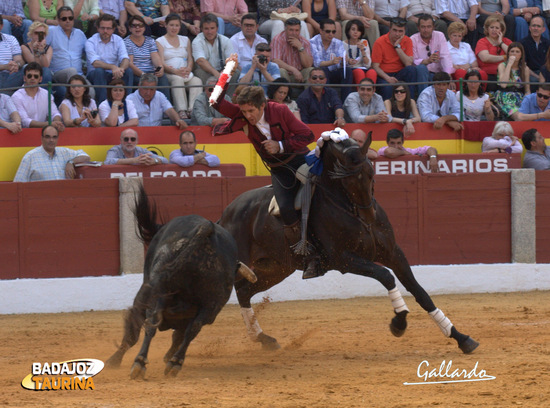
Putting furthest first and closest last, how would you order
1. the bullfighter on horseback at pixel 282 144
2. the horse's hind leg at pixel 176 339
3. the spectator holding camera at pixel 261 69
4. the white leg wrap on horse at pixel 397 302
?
the spectator holding camera at pixel 261 69
the bullfighter on horseback at pixel 282 144
the white leg wrap on horse at pixel 397 302
the horse's hind leg at pixel 176 339

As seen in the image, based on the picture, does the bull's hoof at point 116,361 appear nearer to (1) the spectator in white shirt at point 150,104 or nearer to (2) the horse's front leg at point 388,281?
(2) the horse's front leg at point 388,281

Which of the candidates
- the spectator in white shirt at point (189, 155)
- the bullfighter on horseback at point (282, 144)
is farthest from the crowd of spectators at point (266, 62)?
the bullfighter on horseback at point (282, 144)

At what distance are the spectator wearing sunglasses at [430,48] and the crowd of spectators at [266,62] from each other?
18mm

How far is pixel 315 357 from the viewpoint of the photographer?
6.88m

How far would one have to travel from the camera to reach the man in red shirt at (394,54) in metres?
12.7

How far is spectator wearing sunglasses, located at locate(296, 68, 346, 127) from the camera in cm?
1166

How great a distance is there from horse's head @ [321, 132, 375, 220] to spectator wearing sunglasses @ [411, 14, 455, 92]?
6466mm

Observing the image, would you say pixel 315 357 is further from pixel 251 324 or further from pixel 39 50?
pixel 39 50

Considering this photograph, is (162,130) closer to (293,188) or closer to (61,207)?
(61,207)

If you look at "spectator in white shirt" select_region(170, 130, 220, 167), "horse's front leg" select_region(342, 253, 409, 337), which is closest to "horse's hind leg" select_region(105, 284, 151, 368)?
"horse's front leg" select_region(342, 253, 409, 337)

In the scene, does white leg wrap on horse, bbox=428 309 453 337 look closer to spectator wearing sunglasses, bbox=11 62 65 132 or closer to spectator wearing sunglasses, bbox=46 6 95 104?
spectator wearing sunglasses, bbox=11 62 65 132

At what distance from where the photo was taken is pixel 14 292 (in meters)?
9.78

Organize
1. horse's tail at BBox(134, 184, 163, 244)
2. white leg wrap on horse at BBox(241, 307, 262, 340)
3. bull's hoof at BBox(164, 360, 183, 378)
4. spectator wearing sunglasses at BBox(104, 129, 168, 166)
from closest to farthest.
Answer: bull's hoof at BBox(164, 360, 183, 378) → horse's tail at BBox(134, 184, 163, 244) → white leg wrap on horse at BBox(241, 307, 262, 340) → spectator wearing sunglasses at BBox(104, 129, 168, 166)

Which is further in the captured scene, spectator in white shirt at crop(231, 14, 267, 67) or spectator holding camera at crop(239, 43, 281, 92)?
spectator in white shirt at crop(231, 14, 267, 67)
